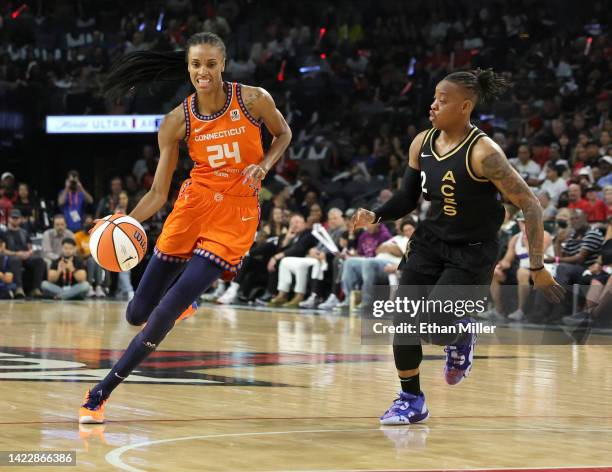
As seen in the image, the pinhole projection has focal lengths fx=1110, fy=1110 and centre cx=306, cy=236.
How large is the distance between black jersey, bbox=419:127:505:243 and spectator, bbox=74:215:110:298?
12878mm

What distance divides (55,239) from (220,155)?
42.0ft

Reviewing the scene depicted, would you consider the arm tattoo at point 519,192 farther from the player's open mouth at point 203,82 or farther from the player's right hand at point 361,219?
the player's open mouth at point 203,82

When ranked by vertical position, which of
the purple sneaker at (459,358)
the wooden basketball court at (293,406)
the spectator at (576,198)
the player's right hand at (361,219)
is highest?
the spectator at (576,198)

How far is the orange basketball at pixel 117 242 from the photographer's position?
6.06m

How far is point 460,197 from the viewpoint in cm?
593

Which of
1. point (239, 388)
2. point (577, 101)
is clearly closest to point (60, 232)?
point (577, 101)

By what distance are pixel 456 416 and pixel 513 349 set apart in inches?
176

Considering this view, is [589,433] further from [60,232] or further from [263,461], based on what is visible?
[60,232]

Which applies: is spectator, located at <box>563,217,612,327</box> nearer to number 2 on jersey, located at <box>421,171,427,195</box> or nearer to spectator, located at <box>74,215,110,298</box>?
number 2 on jersey, located at <box>421,171,427,195</box>

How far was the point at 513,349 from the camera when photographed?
10641mm

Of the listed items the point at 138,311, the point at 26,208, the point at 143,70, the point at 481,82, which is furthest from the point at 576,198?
the point at 26,208

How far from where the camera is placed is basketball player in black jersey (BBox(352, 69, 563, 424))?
5824mm

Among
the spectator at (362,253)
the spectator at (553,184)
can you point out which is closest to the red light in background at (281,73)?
the spectator at (362,253)

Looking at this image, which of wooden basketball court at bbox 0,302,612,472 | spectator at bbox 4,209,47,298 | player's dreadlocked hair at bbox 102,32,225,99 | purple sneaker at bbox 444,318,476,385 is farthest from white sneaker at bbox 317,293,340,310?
player's dreadlocked hair at bbox 102,32,225,99
